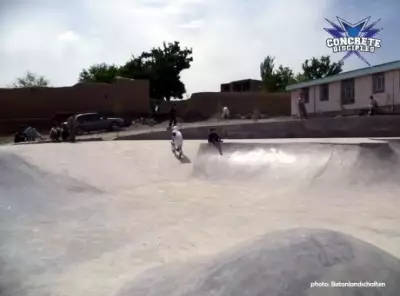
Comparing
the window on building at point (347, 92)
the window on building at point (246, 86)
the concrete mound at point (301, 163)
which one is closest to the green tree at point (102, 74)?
the window on building at point (246, 86)

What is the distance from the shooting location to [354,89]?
17688mm

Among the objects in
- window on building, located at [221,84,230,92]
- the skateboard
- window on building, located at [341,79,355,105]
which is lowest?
the skateboard

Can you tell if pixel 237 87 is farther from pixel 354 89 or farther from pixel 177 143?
pixel 177 143

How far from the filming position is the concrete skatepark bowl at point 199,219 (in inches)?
125

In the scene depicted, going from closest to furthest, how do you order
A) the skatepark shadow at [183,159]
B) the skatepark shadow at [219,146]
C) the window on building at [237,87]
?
the skatepark shadow at [219,146] < the skatepark shadow at [183,159] < the window on building at [237,87]

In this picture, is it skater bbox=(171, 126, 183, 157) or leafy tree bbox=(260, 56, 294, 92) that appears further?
leafy tree bbox=(260, 56, 294, 92)

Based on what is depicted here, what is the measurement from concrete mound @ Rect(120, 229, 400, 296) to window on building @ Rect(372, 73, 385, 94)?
46.1ft

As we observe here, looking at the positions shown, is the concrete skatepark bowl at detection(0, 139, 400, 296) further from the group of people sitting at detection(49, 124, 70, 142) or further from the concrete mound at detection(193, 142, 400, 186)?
the group of people sitting at detection(49, 124, 70, 142)

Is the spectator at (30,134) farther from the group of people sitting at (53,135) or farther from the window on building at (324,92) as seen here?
the window on building at (324,92)

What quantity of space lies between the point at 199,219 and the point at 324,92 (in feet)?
48.2

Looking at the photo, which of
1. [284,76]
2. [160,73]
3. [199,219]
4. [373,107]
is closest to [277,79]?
[284,76]

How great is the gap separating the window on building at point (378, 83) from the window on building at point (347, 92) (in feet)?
4.61

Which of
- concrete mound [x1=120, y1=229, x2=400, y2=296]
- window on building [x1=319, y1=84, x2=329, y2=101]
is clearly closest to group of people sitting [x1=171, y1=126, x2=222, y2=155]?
concrete mound [x1=120, y1=229, x2=400, y2=296]

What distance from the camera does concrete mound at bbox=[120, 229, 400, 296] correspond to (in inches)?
115
